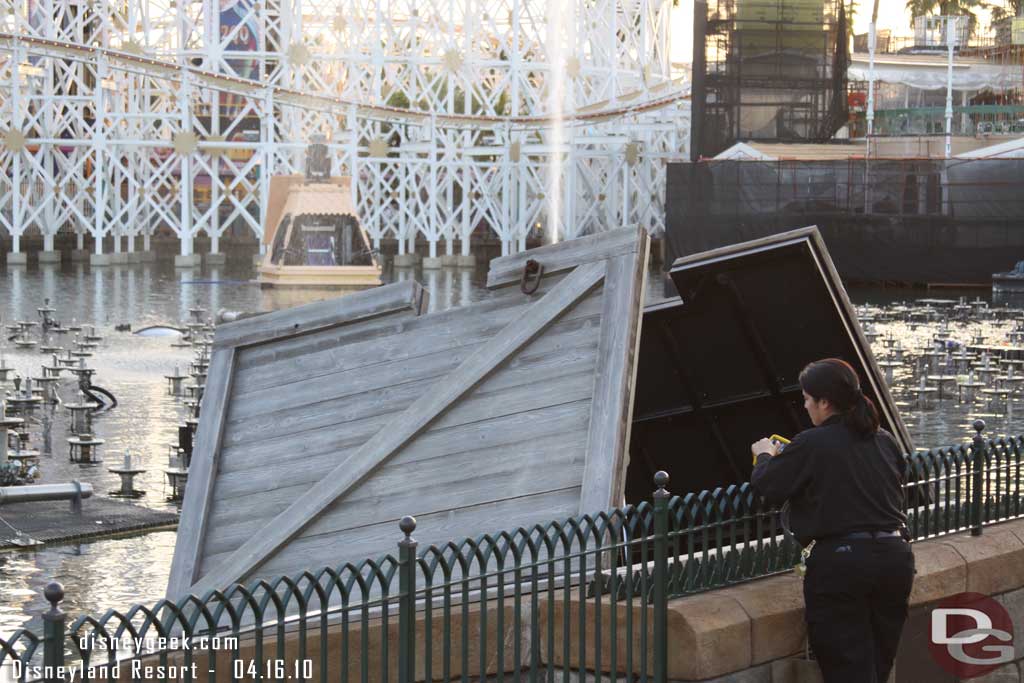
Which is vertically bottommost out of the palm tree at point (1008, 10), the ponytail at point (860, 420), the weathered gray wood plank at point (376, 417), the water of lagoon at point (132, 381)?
the water of lagoon at point (132, 381)

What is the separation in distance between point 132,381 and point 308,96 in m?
32.4

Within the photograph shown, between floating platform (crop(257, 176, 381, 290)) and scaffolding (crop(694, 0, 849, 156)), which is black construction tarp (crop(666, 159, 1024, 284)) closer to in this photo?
scaffolding (crop(694, 0, 849, 156))

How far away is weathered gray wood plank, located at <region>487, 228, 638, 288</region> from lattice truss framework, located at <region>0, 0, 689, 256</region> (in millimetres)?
47004

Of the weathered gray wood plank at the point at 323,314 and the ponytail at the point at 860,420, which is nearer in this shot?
the ponytail at the point at 860,420

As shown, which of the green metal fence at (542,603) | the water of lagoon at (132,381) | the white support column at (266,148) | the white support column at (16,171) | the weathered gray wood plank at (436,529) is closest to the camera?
the green metal fence at (542,603)

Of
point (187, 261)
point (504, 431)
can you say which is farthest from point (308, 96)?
point (504, 431)

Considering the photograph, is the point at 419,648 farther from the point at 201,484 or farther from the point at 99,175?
the point at 99,175

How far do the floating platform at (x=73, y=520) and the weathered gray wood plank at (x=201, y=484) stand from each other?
5.04 m

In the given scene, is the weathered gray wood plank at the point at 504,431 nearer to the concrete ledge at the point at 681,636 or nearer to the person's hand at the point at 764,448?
the person's hand at the point at 764,448

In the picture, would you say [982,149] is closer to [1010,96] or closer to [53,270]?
[1010,96]

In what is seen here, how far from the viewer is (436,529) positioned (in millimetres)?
7980

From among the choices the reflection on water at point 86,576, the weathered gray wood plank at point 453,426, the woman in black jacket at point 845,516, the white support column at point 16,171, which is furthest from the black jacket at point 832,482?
the white support column at point 16,171

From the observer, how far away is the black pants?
21.8ft

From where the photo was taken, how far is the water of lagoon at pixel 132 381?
12.3 m
